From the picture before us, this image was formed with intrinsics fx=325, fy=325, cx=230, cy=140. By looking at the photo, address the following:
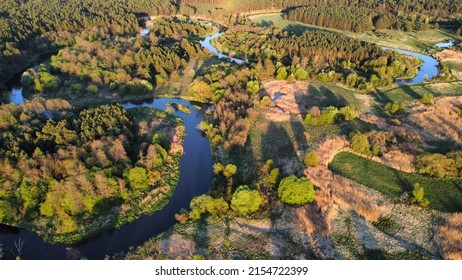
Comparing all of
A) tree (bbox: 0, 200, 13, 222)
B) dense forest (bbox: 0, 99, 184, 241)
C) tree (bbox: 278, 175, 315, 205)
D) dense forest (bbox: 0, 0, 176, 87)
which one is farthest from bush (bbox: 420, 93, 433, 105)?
dense forest (bbox: 0, 0, 176, 87)

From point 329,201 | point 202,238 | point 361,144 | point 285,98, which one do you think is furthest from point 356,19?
point 202,238

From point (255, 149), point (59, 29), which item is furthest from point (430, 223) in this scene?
point (59, 29)

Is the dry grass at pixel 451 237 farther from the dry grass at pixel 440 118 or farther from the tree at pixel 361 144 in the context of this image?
the dry grass at pixel 440 118

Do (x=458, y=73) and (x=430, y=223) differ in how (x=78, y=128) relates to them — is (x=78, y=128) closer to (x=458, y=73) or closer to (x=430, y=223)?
(x=430, y=223)

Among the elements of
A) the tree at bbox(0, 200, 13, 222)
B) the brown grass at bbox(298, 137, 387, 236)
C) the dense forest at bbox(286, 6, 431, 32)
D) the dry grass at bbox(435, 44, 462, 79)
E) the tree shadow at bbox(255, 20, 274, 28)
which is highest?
the dense forest at bbox(286, 6, 431, 32)

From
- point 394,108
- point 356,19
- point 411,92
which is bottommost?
point 411,92

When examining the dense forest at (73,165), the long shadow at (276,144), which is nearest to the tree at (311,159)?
the long shadow at (276,144)

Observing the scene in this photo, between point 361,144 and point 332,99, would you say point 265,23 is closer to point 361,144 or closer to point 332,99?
point 332,99

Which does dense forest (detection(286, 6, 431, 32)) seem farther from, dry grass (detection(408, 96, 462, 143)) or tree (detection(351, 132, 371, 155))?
tree (detection(351, 132, 371, 155))
